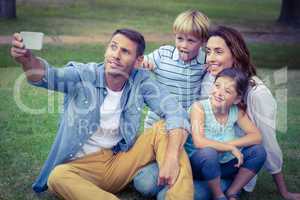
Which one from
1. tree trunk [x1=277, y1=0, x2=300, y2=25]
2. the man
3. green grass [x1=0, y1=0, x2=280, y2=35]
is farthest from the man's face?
tree trunk [x1=277, y1=0, x2=300, y2=25]

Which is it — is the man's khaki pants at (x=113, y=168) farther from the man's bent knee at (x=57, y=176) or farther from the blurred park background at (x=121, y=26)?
the blurred park background at (x=121, y=26)

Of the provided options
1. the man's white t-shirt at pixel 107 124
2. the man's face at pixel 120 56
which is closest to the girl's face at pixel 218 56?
the man's face at pixel 120 56

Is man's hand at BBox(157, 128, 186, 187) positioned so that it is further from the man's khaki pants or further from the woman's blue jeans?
the woman's blue jeans

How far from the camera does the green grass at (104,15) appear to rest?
9883mm

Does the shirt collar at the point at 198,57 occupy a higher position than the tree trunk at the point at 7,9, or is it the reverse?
the shirt collar at the point at 198,57

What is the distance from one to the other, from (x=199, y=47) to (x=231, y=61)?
28 centimetres

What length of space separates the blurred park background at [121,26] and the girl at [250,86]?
1.87 metres

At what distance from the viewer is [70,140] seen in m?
3.60

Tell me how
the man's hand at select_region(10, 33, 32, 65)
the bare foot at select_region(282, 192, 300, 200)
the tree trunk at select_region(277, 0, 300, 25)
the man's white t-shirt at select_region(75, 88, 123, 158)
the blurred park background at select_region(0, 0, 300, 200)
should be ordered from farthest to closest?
the tree trunk at select_region(277, 0, 300, 25) → the blurred park background at select_region(0, 0, 300, 200) → the bare foot at select_region(282, 192, 300, 200) → the man's white t-shirt at select_region(75, 88, 123, 158) → the man's hand at select_region(10, 33, 32, 65)

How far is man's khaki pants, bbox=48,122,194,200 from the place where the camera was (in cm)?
342

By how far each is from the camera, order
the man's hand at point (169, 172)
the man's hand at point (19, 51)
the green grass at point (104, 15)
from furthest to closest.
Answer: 1. the green grass at point (104, 15)
2. the man's hand at point (169, 172)
3. the man's hand at point (19, 51)

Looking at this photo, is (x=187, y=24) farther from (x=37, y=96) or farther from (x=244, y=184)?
(x=37, y=96)

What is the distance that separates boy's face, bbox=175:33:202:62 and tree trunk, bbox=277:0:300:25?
712 centimetres

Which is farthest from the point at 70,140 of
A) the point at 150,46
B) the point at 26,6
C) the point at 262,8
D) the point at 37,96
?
the point at 262,8
